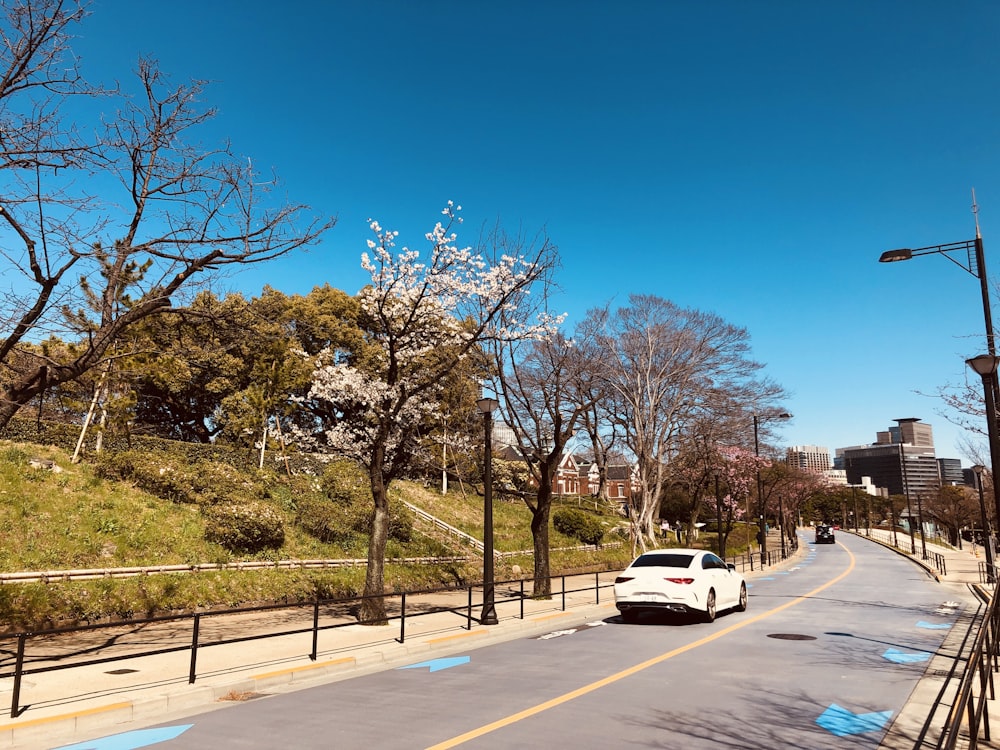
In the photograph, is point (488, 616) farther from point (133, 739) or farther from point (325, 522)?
point (325, 522)

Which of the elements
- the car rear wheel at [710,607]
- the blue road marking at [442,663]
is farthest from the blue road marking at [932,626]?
the blue road marking at [442,663]

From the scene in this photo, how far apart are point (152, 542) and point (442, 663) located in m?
11.9

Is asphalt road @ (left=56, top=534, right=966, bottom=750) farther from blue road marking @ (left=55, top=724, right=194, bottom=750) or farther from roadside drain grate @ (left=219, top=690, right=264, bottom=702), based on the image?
roadside drain grate @ (left=219, top=690, right=264, bottom=702)

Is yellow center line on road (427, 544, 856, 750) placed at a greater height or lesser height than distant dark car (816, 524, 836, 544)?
greater

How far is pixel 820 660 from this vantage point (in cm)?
1118

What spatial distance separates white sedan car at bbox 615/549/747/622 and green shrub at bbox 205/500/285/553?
11738 millimetres

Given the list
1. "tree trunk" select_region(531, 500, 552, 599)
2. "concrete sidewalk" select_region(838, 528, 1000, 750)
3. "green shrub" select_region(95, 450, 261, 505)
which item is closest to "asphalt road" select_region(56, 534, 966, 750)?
"concrete sidewalk" select_region(838, 528, 1000, 750)

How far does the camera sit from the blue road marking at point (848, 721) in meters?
7.16

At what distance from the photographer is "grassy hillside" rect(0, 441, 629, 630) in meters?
15.8

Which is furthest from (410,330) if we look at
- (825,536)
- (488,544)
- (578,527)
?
(825,536)

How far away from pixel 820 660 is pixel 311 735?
8.47 m

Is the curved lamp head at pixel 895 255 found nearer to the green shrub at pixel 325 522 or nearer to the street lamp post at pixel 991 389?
the street lamp post at pixel 991 389

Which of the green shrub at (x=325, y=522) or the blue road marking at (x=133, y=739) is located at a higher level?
the green shrub at (x=325, y=522)

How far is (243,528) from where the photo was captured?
20984mm
